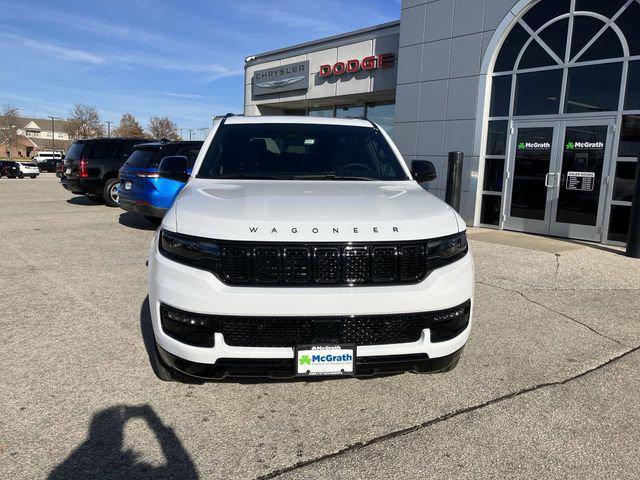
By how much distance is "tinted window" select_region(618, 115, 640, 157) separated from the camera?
932 cm

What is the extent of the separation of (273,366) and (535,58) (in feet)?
34.9

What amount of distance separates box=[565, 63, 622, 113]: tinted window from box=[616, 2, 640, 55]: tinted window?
0.38 metres

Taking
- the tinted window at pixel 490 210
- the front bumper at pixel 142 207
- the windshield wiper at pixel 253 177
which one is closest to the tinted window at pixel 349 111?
the tinted window at pixel 490 210

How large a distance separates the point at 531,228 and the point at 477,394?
343 inches

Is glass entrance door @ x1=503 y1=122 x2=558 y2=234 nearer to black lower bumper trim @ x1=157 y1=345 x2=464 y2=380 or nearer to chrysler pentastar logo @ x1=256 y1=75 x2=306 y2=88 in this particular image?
chrysler pentastar logo @ x1=256 y1=75 x2=306 y2=88

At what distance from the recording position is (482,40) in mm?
11375

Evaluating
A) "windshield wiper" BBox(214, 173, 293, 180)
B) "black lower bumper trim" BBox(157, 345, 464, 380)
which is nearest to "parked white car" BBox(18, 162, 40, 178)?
"windshield wiper" BBox(214, 173, 293, 180)

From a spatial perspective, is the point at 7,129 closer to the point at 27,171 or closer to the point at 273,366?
the point at 27,171

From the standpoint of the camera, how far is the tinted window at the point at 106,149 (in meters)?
14.0

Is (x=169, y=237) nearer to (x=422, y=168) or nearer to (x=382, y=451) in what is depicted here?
(x=382, y=451)

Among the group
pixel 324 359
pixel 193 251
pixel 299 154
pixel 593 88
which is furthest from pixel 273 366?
pixel 593 88

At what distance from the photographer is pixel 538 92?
10688 millimetres

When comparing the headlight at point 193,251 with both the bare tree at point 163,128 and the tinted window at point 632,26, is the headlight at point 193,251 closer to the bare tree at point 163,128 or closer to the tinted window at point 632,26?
the tinted window at point 632,26

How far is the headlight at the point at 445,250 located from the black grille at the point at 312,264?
7.1 inches
